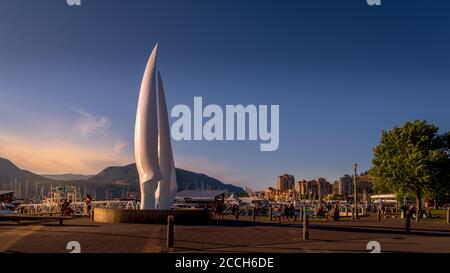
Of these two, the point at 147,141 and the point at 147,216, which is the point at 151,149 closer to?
the point at 147,141

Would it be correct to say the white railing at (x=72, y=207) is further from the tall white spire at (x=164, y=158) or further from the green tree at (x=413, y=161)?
the green tree at (x=413, y=161)

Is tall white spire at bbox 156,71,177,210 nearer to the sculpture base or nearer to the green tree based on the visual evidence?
the sculpture base

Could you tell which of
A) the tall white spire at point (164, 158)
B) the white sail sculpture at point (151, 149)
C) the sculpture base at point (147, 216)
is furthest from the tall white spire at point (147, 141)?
the sculpture base at point (147, 216)

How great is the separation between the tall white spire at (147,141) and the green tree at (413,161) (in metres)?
29.7

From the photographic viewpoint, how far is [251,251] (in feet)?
53.2

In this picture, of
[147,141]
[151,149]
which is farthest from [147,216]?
[147,141]

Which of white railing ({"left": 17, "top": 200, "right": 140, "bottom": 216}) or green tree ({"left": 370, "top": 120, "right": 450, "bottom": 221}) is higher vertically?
green tree ({"left": 370, "top": 120, "right": 450, "bottom": 221})

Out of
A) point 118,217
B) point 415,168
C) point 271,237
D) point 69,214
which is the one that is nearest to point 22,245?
point 271,237

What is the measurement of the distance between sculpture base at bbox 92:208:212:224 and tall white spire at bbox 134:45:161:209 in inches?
121

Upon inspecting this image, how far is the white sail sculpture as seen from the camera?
3375cm

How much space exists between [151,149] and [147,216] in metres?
5.45

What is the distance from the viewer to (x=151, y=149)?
3378 centimetres

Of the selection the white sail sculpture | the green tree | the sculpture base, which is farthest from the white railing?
the green tree

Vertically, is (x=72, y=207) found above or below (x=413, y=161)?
below
